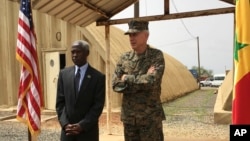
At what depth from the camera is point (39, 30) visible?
12031 mm

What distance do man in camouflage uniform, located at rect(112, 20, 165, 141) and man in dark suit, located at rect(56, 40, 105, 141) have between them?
0.25m

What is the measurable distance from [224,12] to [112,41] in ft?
29.3

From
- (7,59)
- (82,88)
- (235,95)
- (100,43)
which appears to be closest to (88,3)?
(82,88)

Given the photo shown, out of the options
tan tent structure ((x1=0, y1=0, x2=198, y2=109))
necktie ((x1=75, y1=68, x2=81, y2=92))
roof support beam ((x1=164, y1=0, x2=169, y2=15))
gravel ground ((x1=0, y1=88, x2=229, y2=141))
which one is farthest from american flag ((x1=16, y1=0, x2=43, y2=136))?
tan tent structure ((x1=0, y1=0, x2=198, y2=109))

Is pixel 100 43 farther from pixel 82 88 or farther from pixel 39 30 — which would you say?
pixel 82 88

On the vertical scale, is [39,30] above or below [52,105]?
above

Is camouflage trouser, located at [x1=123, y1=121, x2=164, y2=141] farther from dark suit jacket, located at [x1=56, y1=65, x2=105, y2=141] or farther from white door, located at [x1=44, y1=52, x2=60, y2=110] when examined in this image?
white door, located at [x1=44, y1=52, x2=60, y2=110]

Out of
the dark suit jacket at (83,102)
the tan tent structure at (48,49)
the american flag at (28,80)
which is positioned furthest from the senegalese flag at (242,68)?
the tan tent structure at (48,49)

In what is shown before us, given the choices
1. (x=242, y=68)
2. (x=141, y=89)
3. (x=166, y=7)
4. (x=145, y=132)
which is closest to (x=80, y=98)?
(x=141, y=89)

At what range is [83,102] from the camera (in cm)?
339

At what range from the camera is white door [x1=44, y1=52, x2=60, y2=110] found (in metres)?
11.7

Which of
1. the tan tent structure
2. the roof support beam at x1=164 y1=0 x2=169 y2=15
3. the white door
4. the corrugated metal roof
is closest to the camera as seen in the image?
the corrugated metal roof

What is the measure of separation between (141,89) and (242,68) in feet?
4.01

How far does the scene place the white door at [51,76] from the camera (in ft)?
38.4
